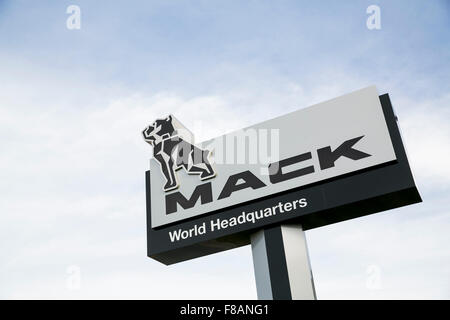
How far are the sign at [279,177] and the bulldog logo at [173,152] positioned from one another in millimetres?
27

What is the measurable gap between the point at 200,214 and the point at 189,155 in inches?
67.3

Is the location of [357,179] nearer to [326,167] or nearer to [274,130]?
[326,167]

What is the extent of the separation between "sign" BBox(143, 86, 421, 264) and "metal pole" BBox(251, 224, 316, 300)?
281 millimetres

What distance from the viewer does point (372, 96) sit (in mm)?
10523

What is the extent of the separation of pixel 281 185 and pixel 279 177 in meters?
0.21

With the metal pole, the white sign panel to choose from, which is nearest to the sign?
the white sign panel

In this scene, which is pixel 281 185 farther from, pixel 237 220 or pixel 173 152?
pixel 173 152

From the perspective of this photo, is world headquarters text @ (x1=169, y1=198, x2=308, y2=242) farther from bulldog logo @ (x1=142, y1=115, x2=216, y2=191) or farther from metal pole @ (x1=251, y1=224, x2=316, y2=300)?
bulldog logo @ (x1=142, y1=115, x2=216, y2=191)

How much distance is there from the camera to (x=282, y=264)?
31.8 ft

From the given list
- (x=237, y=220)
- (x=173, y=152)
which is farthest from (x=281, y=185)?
(x=173, y=152)

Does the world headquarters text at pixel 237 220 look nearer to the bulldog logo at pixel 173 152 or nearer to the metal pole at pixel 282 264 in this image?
the metal pole at pixel 282 264

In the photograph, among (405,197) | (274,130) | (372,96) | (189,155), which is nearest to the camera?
(405,197)

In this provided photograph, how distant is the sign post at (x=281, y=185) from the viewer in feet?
31.8
